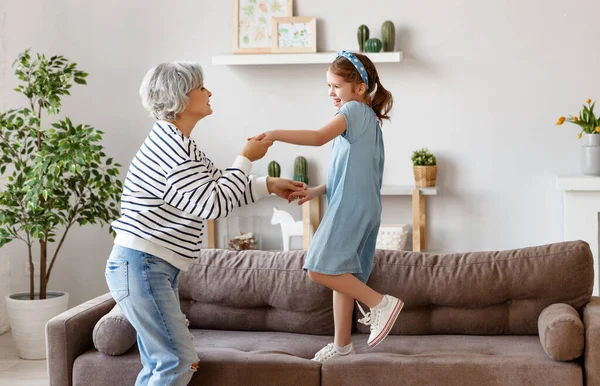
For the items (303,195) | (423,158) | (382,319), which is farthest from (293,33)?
(382,319)

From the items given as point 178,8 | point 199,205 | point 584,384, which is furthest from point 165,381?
point 178,8

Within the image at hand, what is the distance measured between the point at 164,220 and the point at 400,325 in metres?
1.13

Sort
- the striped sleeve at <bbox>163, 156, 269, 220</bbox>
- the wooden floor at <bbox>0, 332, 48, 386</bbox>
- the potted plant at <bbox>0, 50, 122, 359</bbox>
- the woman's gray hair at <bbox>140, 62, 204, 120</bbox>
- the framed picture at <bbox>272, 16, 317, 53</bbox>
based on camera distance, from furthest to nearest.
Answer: the framed picture at <bbox>272, 16, 317, 53</bbox>
the potted plant at <bbox>0, 50, 122, 359</bbox>
the wooden floor at <bbox>0, 332, 48, 386</bbox>
the woman's gray hair at <bbox>140, 62, 204, 120</bbox>
the striped sleeve at <bbox>163, 156, 269, 220</bbox>

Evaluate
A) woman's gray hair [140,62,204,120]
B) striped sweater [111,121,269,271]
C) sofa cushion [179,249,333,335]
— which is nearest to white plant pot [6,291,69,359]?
sofa cushion [179,249,333,335]

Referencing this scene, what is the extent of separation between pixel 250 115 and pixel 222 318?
1946 mm

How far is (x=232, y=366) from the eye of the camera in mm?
2639

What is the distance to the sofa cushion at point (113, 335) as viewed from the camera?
272cm

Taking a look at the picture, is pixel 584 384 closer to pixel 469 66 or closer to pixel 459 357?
pixel 459 357

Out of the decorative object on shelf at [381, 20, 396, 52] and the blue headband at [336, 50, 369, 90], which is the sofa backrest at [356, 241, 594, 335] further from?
the decorative object on shelf at [381, 20, 396, 52]

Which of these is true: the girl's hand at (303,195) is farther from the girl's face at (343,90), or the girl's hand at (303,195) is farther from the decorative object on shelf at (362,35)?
the decorative object on shelf at (362,35)

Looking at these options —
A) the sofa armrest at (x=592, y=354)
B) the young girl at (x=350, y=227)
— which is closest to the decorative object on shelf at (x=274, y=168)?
the young girl at (x=350, y=227)

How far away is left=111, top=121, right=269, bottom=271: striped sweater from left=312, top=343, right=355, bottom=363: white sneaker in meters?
0.62

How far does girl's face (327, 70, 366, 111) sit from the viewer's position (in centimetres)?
288

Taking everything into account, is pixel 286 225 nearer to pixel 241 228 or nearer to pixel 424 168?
pixel 241 228
